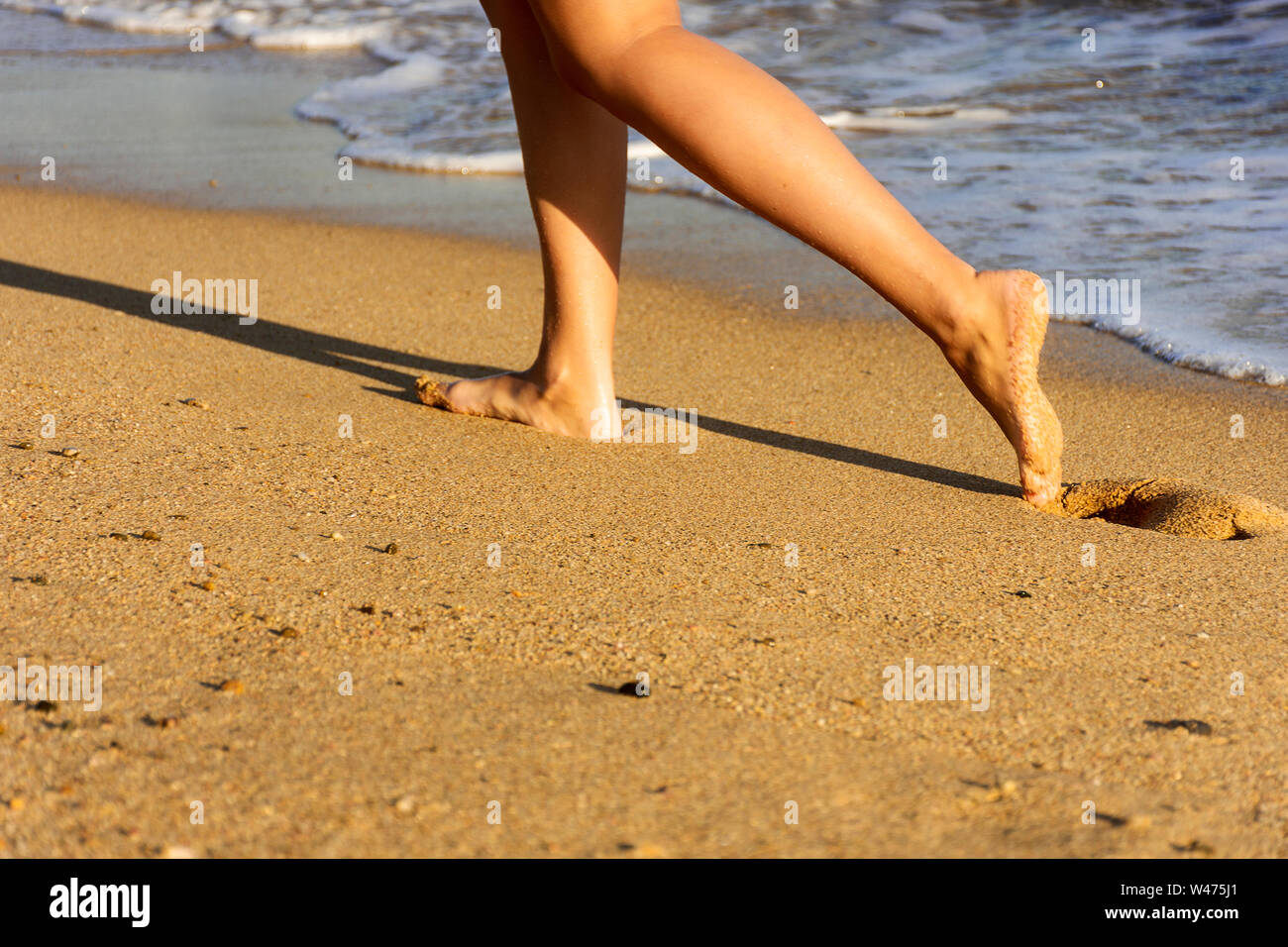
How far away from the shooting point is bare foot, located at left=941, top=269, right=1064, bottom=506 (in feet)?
6.68

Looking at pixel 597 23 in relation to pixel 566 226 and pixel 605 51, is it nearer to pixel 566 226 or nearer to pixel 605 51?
pixel 605 51

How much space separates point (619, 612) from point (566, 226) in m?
0.98

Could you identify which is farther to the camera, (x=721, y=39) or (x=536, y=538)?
(x=721, y=39)

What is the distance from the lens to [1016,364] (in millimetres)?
2084

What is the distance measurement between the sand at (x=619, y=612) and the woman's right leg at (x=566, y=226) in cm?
10

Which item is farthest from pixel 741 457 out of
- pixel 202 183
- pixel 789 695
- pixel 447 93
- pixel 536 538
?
pixel 447 93

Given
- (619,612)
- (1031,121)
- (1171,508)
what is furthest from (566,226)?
(1031,121)

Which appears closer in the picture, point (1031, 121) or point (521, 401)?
point (521, 401)

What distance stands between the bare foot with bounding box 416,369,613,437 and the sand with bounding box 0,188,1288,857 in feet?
0.19

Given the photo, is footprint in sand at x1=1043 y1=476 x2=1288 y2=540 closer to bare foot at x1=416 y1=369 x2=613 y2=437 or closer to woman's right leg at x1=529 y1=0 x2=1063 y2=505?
woman's right leg at x1=529 y1=0 x2=1063 y2=505

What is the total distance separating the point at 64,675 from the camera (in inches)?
57.6

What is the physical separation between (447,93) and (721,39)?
2.00m

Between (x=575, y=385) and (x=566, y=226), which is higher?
(x=566, y=226)
